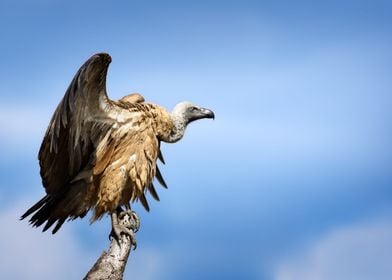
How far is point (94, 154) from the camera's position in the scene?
1125 cm

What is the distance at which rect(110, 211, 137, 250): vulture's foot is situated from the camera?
10344 mm

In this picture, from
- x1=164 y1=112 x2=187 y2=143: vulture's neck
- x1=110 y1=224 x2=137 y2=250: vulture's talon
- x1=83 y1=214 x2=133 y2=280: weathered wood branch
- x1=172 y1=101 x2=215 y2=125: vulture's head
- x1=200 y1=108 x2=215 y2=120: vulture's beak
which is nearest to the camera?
x1=83 y1=214 x2=133 y2=280: weathered wood branch

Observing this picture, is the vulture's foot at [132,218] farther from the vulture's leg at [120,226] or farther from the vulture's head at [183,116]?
the vulture's head at [183,116]

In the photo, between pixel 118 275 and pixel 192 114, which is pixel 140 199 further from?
pixel 118 275

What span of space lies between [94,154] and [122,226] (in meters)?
1.14

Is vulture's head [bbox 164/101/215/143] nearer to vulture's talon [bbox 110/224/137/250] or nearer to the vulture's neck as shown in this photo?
the vulture's neck

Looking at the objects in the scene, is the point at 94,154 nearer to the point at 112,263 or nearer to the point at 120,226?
the point at 120,226

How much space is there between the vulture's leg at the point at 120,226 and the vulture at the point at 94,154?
3cm

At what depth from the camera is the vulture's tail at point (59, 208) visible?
11273 mm

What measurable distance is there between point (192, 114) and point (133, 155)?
5.03ft

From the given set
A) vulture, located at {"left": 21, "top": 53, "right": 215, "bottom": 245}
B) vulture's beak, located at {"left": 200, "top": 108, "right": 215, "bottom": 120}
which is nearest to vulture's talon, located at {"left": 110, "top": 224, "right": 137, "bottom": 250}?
vulture, located at {"left": 21, "top": 53, "right": 215, "bottom": 245}

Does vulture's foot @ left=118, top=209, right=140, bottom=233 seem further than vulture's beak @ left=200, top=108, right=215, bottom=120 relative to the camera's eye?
No

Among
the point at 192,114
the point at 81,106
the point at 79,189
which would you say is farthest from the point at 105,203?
the point at 192,114

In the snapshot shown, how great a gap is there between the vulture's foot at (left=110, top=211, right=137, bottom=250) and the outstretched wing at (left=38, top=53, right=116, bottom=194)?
2.78ft
